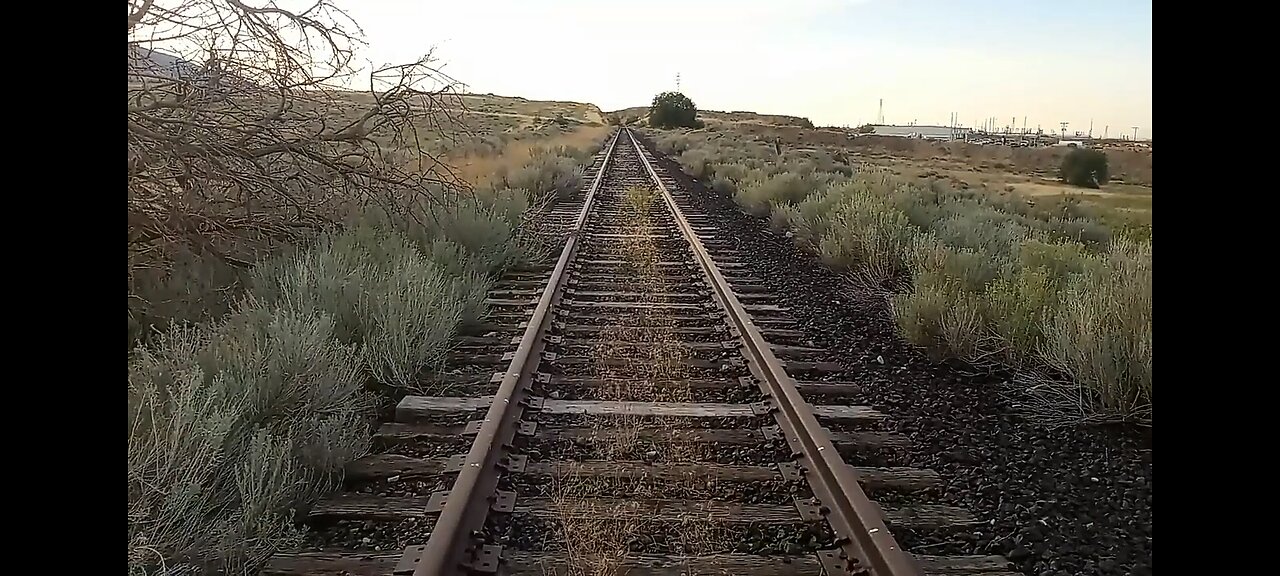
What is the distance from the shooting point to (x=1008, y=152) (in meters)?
52.8

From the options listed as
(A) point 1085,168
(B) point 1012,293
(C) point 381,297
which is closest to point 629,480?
(C) point 381,297

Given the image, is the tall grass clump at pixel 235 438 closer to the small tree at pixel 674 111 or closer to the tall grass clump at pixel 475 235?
the tall grass clump at pixel 475 235

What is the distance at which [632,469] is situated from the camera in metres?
4.29

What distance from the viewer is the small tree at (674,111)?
80.1m

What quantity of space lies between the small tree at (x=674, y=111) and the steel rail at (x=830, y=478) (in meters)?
74.5

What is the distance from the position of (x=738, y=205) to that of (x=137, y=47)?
1311 centimetres

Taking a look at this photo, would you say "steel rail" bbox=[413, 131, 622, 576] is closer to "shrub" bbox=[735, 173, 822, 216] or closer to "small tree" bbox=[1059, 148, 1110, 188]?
"shrub" bbox=[735, 173, 822, 216]

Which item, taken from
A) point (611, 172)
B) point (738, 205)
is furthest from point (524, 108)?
point (738, 205)

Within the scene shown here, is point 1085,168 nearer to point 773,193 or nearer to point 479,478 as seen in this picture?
point 773,193

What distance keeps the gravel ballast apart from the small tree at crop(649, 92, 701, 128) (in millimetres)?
73969

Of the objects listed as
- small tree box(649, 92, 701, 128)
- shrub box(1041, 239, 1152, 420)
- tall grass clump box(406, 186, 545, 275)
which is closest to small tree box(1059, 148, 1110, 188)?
tall grass clump box(406, 186, 545, 275)

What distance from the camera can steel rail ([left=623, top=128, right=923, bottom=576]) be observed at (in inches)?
132

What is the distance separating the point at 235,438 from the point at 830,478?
2.75 metres

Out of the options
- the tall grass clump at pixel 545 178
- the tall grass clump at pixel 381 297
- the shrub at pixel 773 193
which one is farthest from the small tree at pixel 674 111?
Answer: the tall grass clump at pixel 381 297
